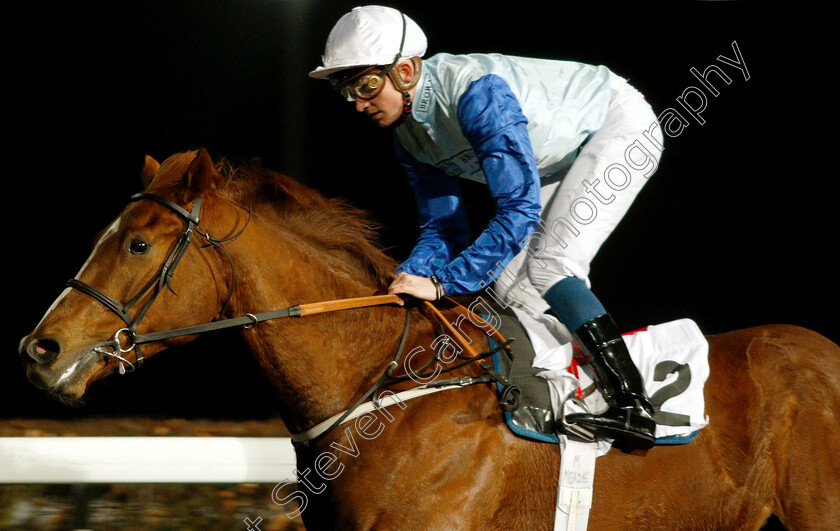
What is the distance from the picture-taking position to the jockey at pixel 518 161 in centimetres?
230

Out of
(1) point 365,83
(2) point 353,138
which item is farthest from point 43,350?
(2) point 353,138

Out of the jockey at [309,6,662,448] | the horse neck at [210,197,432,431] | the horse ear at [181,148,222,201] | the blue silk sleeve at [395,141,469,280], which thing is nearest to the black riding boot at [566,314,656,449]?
the jockey at [309,6,662,448]

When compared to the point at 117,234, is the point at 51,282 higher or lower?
lower

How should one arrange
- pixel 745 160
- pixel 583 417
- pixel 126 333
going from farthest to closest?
pixel 745 160 < pixel 583 417 < pixel 126 333

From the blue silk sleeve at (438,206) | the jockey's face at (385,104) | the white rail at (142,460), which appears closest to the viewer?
the jockey's face at (385,104)

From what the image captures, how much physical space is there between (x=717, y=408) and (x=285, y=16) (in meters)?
3.51

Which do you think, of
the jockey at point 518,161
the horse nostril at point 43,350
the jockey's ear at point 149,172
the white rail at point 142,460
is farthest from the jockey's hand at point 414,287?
the white rail at point 142,460

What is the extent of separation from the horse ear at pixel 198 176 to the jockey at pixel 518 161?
0.47m

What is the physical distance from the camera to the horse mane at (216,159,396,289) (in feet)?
→ 7.76

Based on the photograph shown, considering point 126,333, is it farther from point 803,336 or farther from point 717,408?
point 803,336

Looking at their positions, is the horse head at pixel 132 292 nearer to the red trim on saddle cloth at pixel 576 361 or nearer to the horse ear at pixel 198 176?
the horse ear at pixel 198 176

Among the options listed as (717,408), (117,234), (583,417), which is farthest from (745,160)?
(117,234)

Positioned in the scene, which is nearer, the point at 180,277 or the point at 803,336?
the point at 180,277

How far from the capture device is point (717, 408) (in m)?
2.49
